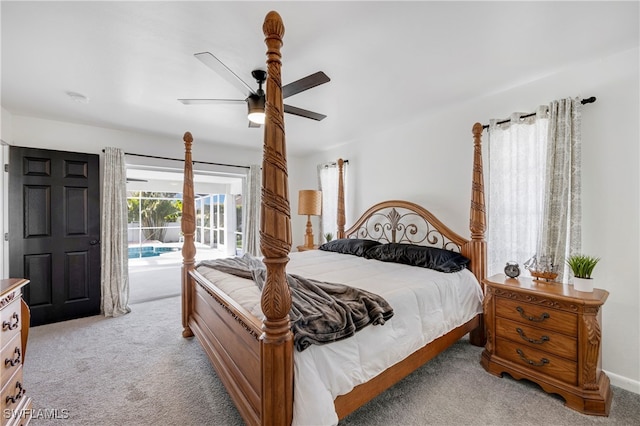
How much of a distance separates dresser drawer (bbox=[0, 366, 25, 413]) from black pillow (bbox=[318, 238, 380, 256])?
2.95 m

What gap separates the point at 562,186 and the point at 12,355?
388 centimetres

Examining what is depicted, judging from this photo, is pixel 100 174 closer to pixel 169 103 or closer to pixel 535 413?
pixel 169 103

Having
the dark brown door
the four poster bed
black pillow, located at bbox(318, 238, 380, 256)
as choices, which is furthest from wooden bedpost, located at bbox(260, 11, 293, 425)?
the dark brown door

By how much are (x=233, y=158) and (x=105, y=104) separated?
6.88 feet

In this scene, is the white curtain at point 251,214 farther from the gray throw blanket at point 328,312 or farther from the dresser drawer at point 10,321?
the dresser drawer at point 10,321

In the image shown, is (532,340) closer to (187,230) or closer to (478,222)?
(478,222)

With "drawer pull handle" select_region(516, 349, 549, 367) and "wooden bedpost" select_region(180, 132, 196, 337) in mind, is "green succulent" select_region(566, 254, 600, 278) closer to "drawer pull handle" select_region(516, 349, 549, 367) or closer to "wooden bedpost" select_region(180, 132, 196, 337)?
"drawer pull handle" select_region(516, 349, 549, 367)

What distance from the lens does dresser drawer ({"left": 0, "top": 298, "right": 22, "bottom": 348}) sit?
1438 mm

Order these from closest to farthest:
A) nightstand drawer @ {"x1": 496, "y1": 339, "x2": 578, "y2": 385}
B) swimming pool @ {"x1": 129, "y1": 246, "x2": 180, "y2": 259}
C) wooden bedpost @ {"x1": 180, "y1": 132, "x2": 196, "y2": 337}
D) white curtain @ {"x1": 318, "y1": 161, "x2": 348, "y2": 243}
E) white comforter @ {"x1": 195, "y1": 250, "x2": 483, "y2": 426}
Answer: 1. white comforter @ {"x1": 195, "y1": 250, "x2": 483, "y2": 426}
2. nightstand drawer @ {"x1": 496, "y1": 339, "x2": 578, "y2": 385}
3. wooden bedpost @ {"x1": 180, "y1": 132, "x2": 196, "y2": 337}
4. white curtain @ {"x1": 318, "y1": 161, "x2": 348, "y2": 243}
5. swimming pool @ {"x1": 129, "y1": 246, "x2": 180, "y2": 259}

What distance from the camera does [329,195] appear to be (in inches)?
192

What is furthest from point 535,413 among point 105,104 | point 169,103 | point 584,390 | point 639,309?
point 105,104

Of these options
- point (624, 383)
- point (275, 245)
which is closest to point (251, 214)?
point (275, 245)

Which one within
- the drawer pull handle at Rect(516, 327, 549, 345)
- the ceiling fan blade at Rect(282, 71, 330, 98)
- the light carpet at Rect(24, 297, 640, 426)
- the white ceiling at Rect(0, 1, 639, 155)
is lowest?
the light carpet at Rect(24, 297, 640, 426)

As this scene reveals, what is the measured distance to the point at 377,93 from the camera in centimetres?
277
